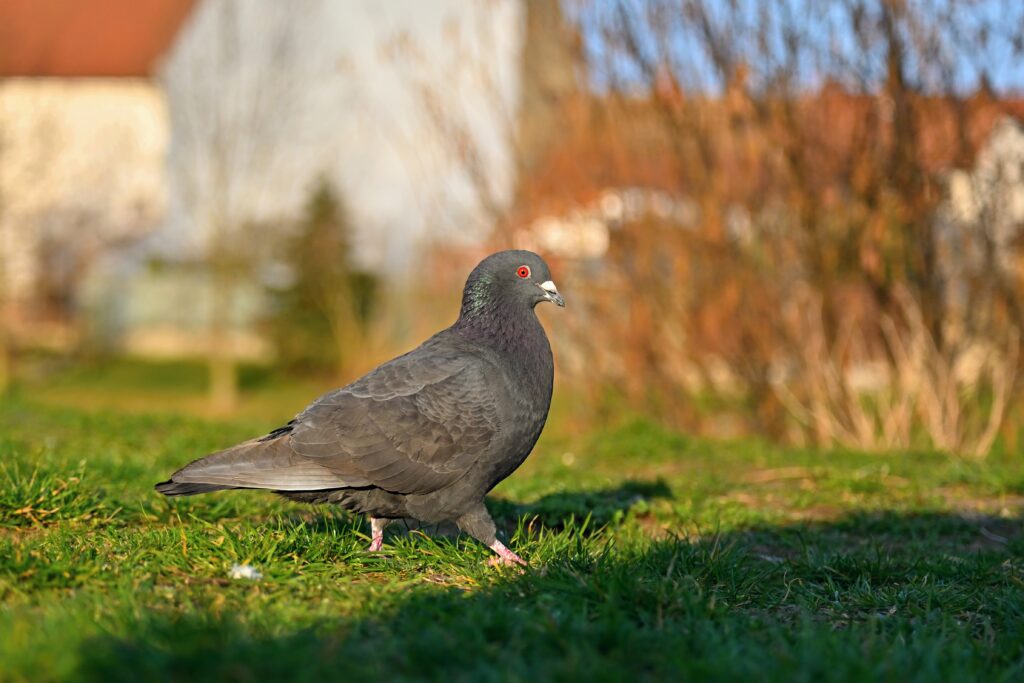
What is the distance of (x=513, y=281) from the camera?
13.5ft

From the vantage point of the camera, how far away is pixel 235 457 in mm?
3719

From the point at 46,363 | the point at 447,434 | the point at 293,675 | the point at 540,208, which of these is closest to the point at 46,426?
the point at 540,208

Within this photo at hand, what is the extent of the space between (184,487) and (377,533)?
2.32ft

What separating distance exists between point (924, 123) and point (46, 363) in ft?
58.6

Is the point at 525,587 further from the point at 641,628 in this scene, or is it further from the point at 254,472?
the point at 254,472

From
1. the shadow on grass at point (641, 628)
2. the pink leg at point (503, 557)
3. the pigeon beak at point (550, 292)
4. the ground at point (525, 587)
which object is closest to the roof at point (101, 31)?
the ground at point (525, 587)

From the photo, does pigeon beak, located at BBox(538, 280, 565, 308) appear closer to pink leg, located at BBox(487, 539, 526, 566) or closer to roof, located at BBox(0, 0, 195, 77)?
pink leg, located at BBox(487, 539, 526, 566)

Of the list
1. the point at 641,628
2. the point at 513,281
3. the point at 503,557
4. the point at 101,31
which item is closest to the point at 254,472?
the point at 503,557

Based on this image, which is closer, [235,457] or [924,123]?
[235,457]

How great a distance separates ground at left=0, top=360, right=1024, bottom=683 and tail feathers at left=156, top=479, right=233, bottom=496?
13 cm

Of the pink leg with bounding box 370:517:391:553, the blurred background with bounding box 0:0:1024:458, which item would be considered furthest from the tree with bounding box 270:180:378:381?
the pink leg with bounding box 370:517:391:553

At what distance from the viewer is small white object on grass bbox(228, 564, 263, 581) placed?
3176 mm

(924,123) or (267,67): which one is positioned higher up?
(267,67)

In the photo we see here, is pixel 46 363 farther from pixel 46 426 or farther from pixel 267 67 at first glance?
pixel 46 426
